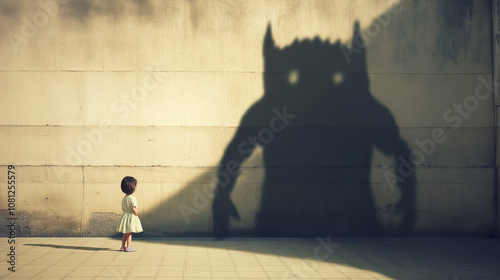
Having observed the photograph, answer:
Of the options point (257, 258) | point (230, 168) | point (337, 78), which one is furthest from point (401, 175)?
point (257, 258)

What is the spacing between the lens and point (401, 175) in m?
10.6

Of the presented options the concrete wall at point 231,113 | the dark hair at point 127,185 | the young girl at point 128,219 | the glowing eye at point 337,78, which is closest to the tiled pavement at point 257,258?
the young girl at point 128,219

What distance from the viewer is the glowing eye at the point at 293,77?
10617 mm

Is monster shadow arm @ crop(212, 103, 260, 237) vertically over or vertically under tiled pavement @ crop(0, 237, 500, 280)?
over

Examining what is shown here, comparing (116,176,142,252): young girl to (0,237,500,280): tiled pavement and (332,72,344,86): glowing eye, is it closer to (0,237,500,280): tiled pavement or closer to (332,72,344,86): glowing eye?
A: (0,237,500,280): tiled pavement

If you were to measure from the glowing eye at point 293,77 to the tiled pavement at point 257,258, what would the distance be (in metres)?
3.31

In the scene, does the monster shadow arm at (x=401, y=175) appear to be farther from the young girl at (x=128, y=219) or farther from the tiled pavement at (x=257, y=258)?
the young girl at (x=128, y=219)

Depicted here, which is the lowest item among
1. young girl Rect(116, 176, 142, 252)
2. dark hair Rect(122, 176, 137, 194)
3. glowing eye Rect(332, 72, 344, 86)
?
young girl Rect(116, 176, 142, 252)

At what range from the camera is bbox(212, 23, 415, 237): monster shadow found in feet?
34.4

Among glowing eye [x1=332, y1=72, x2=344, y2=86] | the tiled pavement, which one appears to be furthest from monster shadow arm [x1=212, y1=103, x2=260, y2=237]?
glowing eye [x1=332, y1=72, x2=344, y2=86]

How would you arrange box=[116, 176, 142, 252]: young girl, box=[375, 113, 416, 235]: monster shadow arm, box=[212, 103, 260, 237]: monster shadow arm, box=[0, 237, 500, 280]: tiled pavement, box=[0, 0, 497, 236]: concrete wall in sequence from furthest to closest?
box=[375, 113, 416, 235]: monster shadow arm < box=[212, 103, 260, 237]: monster shadow arm < box=[0, 0, 497, 236]: concrete wall < box=[116, 176, 142, 252]: young girl < box=[0, 237, 500, 280]: tiled pavement

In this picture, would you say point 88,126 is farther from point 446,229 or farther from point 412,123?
point 446,229

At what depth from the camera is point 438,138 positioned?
10703 mm

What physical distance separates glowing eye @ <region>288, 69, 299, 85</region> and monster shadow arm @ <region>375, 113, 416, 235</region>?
Answer: 6.91 feet
